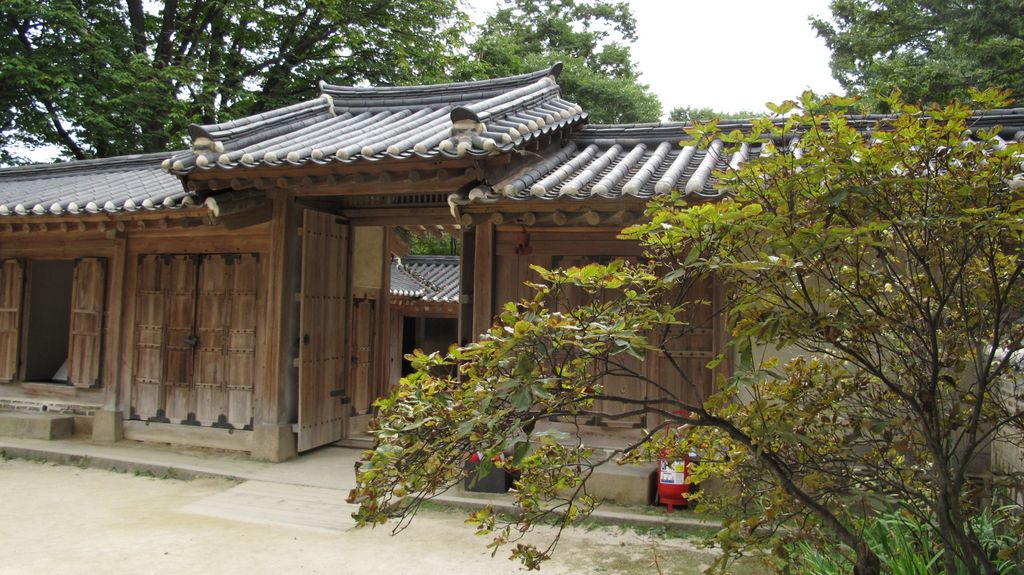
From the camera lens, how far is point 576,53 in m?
22.5

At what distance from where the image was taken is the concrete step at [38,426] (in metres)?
8.92

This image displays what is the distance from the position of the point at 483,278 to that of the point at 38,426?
628cm

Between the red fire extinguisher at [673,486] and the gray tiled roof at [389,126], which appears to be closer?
the red fire extinguisher at [673,486]

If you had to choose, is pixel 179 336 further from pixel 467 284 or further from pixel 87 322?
pixel 467 284

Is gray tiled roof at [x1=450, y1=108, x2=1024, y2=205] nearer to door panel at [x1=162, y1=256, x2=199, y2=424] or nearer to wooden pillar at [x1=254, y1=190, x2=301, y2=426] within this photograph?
wooden pillar at [x1=254, y1=190, x2=301, y2=426]

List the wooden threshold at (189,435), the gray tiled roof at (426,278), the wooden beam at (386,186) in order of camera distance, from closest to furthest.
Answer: the wooden beam at (386,186), the wooden threshold at (189,435), the gray tiled roof at (426,278)

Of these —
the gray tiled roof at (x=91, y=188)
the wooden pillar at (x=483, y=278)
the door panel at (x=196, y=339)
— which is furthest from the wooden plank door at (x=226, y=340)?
the wooden pillar at (x=483, y=278)

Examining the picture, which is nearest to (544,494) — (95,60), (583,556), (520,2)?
(583,556)

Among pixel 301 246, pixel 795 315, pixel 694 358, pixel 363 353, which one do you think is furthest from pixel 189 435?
pixel 795 315

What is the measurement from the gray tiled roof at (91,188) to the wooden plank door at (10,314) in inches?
37.7

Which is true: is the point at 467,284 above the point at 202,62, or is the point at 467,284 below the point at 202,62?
below

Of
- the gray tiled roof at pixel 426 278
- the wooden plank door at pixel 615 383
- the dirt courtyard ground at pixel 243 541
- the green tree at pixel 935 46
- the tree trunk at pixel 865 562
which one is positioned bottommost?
the dirt courtyard ground at pixel 243 541

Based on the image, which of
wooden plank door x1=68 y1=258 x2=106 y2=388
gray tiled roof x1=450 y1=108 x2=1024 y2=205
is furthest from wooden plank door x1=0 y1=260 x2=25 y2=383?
gray tiled roof x1=450 y1=108 x2=1024 y2=205

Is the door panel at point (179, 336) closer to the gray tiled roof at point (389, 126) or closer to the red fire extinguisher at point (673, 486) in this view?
the gray tiled roof at point (389, 126)
